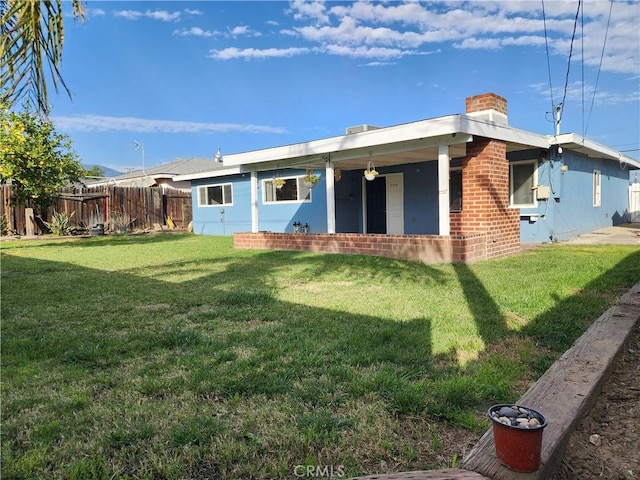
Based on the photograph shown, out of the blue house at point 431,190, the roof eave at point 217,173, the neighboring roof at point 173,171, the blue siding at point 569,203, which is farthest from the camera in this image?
the neighboring roof at point 173,171

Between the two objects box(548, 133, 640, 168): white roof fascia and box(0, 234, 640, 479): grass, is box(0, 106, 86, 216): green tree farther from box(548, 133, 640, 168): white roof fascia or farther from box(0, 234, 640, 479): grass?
box(548, 133, 640, 168): white roof fascia

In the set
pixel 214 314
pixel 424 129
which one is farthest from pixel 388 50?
pixel 214 314

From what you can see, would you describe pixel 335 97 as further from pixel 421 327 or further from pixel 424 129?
pixel 421 327

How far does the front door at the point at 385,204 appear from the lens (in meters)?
13.2

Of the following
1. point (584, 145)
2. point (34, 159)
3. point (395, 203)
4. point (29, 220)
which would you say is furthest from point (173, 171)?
point (584, 145)

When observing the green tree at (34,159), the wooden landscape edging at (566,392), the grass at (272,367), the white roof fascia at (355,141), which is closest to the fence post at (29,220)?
the green tree at (34,159)

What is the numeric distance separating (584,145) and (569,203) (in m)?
1.78

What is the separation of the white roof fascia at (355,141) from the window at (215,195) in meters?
4.44

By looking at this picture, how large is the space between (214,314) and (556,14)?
25.1 ft

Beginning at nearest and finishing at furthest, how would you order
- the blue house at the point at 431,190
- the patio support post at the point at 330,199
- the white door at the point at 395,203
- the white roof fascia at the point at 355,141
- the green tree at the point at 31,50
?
the green tree at the point at 31,50 < the white roof fascia at the point at 355,141 < the blue house at the point at 431,190 < the patio support post at the point at 330,199 < the white door at the point at 395,203

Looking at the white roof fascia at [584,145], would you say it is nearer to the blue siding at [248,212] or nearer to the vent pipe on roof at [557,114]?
the vent pipe on roof at [557,114]

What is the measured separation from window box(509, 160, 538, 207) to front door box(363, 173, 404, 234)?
3103 millimetres

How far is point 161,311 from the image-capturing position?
4723mm

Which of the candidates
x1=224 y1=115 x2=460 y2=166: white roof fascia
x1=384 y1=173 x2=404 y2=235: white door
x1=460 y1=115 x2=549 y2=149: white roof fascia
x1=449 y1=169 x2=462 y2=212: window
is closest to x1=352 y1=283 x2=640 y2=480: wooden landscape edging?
x1=460 y1=115 x2=549 y2=149: white roof fascia
